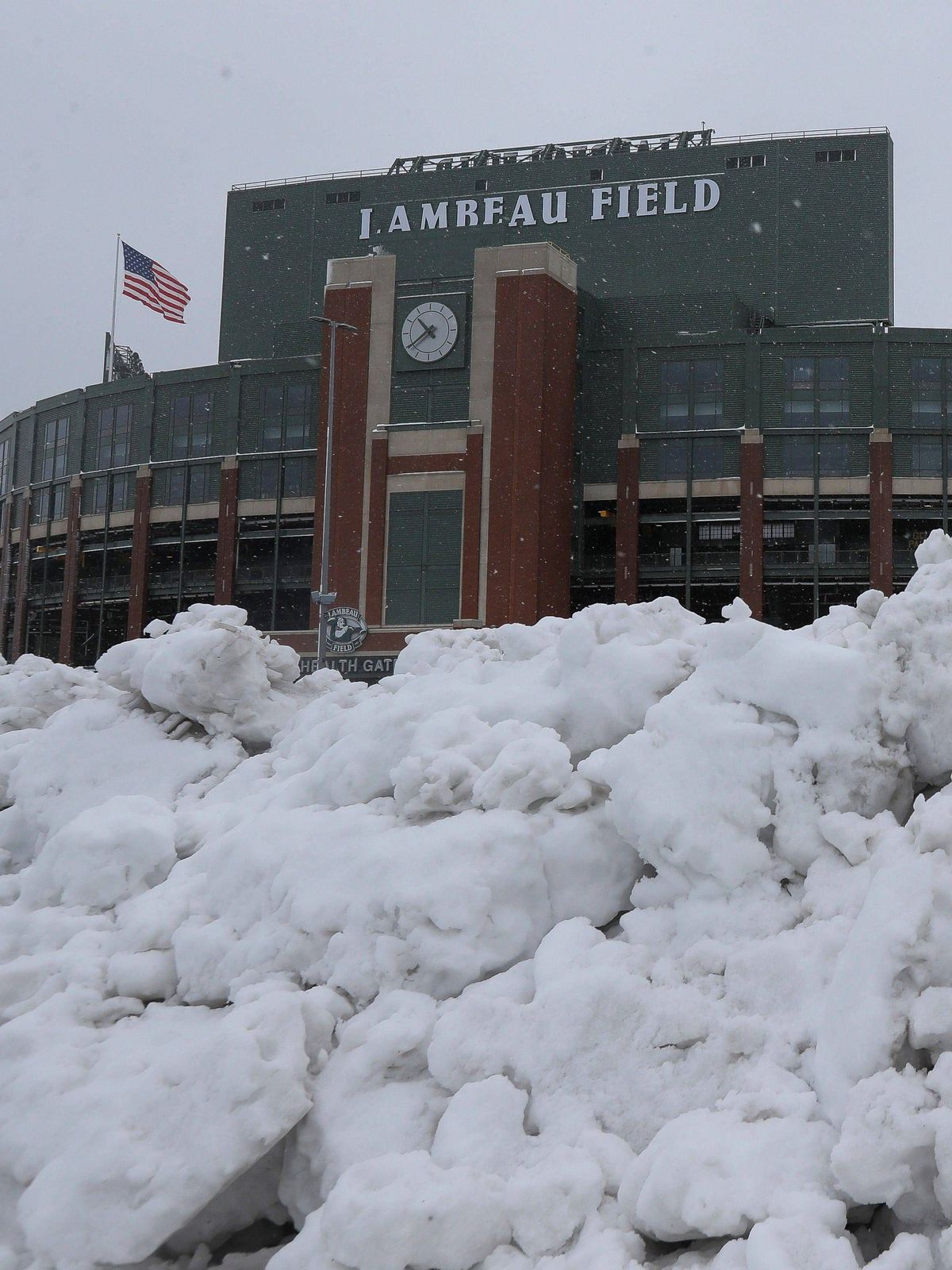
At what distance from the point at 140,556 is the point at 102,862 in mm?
42218

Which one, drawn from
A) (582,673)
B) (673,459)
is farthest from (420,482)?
(582,673)

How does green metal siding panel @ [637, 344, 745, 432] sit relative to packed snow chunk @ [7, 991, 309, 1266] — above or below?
above

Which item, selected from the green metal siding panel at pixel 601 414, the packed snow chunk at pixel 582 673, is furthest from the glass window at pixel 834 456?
the packed snow chunk at pixel 582 673

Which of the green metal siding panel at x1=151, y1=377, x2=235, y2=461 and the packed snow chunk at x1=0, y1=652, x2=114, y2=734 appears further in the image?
the green metal siding panel at x1=151, y1=377, x2=235, y2=461

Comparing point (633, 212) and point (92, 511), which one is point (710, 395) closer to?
point (633, 212)

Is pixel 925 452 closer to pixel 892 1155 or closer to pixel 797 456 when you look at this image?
pixel 797 456

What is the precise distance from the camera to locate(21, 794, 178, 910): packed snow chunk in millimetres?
6297

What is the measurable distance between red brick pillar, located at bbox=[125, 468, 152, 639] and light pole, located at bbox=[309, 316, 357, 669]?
27.4 feet

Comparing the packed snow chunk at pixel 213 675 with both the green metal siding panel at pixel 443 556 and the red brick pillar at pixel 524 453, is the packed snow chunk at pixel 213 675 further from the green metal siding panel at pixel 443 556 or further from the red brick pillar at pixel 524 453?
the green metal siding panel at pixel 443 556

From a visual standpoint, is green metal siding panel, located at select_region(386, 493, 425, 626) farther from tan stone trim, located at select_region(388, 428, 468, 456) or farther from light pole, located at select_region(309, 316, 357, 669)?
light pole, located at select_region(309, 316, 357, 669)

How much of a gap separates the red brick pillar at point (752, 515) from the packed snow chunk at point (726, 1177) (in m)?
37.5

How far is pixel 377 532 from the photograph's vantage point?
40.8 meters

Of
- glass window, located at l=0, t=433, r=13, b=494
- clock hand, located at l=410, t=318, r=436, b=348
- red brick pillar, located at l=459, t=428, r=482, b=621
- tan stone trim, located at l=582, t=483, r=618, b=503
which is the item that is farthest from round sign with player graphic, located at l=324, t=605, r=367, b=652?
glass window, located at l=0, t=433, r=13, b=494

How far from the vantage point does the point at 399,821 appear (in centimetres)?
583
